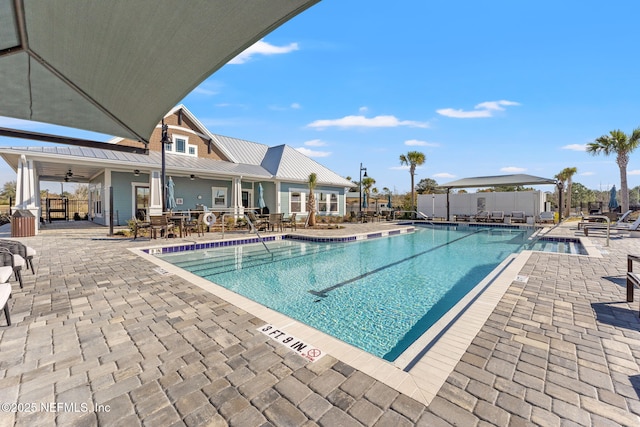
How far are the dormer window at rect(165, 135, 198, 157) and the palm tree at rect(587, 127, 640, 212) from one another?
28.2 meters

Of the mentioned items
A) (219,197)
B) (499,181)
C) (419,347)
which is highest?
(499,181)

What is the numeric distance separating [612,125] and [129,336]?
95.4 feet

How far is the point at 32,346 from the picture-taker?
258cm

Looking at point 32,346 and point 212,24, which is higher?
point 212,24

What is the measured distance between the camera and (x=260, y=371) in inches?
86.6

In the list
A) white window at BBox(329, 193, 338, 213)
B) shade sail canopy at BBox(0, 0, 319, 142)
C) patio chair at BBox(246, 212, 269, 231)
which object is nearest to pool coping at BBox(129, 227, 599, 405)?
shade sail canopy at BBox(0, 0, 319, 142)

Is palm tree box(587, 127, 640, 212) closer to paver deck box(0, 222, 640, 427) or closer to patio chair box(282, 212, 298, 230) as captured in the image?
patio chair box(282, 212, 298, 230)

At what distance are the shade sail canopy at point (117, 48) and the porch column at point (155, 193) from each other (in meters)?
11.2

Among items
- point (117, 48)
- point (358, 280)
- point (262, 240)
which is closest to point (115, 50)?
point (117, 48)

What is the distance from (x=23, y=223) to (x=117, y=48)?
487 inches

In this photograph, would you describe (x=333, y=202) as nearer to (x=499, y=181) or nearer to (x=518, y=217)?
(x=499, y=181)

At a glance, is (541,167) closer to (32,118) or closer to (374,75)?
(374,75)

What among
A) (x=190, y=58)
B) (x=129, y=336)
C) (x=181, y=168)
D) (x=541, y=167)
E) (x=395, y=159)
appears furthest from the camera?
(x=541, y=167)

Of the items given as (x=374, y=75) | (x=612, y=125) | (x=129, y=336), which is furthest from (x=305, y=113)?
(x=612, y=125)
